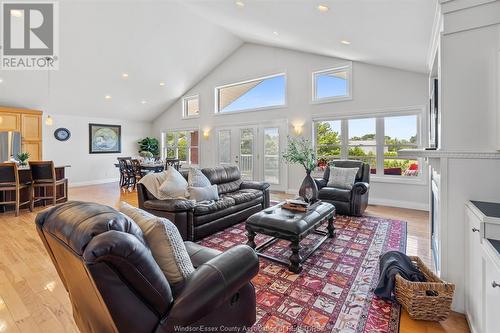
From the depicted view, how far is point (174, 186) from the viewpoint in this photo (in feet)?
11.6

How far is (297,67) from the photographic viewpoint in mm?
6723

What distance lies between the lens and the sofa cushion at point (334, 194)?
178 inches

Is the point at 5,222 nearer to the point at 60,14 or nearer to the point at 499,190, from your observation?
the point at 60,14

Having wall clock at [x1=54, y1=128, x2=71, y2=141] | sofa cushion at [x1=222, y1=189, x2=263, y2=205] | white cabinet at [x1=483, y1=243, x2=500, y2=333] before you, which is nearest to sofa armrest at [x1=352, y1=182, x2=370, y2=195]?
sofa cushion at [x1=222, y1=189, x2=263, y2=205]

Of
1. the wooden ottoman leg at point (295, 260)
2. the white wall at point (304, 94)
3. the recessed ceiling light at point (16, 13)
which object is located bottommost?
the wooden ottoman leg at point (295, 260)

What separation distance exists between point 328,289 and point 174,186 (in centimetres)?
238

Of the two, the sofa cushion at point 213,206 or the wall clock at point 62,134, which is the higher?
the wall clock at point 62,134

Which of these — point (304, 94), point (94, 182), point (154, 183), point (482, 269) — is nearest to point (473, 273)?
point (482, 269)

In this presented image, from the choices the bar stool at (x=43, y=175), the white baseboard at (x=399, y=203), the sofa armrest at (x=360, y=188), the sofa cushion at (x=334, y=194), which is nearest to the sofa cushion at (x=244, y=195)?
the sofa cushion at (x=334, y=194)

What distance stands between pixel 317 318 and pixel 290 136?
5469 millimetres

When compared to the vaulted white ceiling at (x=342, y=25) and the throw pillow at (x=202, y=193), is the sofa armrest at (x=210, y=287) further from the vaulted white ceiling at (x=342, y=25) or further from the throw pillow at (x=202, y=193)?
the vaulted white ceiling at (x=342, y=25)

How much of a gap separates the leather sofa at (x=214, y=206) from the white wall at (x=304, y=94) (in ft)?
8.75

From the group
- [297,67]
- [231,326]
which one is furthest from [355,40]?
[231,326]

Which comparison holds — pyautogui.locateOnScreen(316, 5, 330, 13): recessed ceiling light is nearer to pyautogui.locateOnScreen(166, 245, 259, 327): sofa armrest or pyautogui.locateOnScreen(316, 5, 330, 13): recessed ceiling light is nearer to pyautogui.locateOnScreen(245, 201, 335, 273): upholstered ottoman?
pyautogui.locateOnScreen(245, 201, 335, 273): upholstered ottoman
